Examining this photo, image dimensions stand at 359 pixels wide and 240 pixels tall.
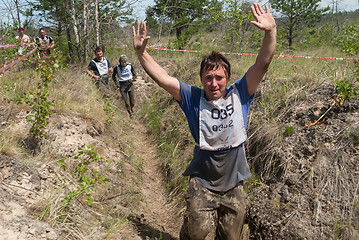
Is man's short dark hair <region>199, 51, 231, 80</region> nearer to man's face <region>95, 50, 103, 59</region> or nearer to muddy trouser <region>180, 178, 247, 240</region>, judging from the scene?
muddy trouser <region>180, 178, 247, 240</region>

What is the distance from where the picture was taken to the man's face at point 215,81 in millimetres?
2514

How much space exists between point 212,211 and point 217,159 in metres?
0.52

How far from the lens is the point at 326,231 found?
2596 mm

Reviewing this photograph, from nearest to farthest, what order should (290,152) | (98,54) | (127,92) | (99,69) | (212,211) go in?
(212,211)
(290,152)
(98,54)
(99,69)
(127,92)


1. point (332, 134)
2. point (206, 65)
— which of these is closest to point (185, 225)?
point (206, 65)

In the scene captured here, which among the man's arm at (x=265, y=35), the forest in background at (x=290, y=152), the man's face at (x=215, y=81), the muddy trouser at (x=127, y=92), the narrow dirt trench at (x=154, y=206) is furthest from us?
the muddy trouser at (x=127, y=92)

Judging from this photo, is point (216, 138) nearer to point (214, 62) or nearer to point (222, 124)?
point (222, 124)

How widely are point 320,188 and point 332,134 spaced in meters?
0.73

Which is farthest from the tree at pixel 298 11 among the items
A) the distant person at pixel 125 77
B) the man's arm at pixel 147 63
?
the man's arm at pixel 147 63

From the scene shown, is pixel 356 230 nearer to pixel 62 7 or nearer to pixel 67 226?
pixel 67 226

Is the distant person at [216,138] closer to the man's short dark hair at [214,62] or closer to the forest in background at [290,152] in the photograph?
the man's short dark hair at [214,62]

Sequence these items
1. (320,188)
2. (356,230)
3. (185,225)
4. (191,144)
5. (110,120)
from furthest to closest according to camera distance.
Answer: (110,120)
(191,144)
(320,188)
(185,225)
(356,230)

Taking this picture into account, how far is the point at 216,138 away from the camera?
2531mm

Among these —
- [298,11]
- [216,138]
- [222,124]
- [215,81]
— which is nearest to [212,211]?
[216,138]
